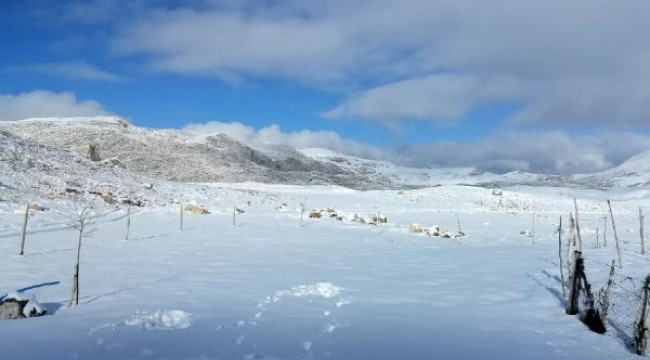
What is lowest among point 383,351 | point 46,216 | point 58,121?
point 383,351

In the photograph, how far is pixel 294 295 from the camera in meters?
11.4

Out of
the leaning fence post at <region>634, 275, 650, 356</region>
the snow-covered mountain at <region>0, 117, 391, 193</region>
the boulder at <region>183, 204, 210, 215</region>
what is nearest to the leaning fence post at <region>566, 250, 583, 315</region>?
the leaning fence post at <region>634, 275, 650, 356</region>

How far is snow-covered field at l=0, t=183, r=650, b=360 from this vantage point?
801 cm

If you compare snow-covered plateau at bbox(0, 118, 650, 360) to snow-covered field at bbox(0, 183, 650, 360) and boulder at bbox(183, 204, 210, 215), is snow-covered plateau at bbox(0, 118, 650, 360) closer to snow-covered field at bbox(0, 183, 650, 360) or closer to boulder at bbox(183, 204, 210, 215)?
snow-covered field at bbox(0, 183, 650, 360)

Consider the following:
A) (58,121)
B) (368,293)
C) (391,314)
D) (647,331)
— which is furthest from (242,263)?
(58,121)

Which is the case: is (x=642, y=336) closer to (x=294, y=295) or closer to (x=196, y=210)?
(x=294, y=295)

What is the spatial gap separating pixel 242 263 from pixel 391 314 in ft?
21.1

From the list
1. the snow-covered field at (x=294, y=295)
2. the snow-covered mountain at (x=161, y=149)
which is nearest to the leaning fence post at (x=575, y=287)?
the snow-covered field at (x=294, y=295)

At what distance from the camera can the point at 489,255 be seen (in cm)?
1894

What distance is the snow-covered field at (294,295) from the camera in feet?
26.3

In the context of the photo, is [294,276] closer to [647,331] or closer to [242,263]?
[242,263]

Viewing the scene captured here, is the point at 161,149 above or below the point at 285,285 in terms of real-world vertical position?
above

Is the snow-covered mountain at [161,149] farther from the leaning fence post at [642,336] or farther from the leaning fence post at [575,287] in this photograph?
the leaning fence post at [642,336]

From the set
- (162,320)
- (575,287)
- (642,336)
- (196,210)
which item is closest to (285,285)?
(162,320)
